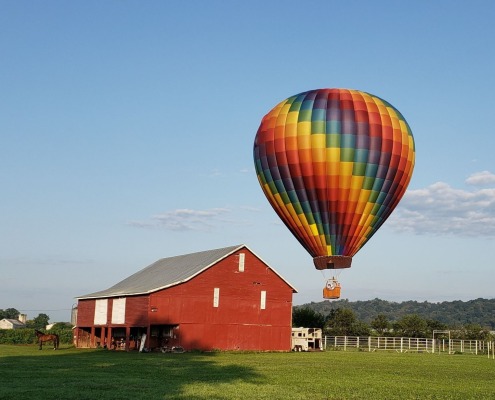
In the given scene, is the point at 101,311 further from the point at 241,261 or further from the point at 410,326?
the point at 410,326

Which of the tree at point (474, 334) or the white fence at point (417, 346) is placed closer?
the white fence at point (417, 346)

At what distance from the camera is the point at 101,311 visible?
59.8m

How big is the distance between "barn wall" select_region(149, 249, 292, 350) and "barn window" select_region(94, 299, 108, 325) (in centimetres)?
988

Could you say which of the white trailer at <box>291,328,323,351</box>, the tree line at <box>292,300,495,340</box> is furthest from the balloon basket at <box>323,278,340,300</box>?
the tree line at <box>292,300,495,340</box>

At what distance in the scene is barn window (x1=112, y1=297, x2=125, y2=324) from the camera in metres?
54.9

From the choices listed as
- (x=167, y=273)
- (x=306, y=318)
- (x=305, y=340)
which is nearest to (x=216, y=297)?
(x=167, y=273)

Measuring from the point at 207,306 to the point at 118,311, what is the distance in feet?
25.9

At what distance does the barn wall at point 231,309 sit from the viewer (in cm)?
5147

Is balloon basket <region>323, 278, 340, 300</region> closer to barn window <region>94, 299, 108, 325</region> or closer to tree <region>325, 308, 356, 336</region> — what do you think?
barn window <region>94, 299, 108, 325</region>

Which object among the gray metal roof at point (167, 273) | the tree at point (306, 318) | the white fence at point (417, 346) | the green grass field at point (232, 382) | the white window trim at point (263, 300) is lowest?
the green grass field at point (232, 382)

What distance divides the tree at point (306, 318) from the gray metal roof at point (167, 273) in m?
17.6

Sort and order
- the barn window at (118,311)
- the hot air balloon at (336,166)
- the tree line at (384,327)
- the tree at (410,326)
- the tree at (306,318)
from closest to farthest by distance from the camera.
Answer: the hot air balloon at (336,166) → the barn window at (118,311) → the tree at (306,318) → the tree line at (384,327) → the tree at (410,326)

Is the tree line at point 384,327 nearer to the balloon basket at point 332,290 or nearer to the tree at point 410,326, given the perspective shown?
the tree at point 410,326

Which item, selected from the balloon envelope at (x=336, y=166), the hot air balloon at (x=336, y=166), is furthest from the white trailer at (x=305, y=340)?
the balloon envelope at (x=336, y=166)
